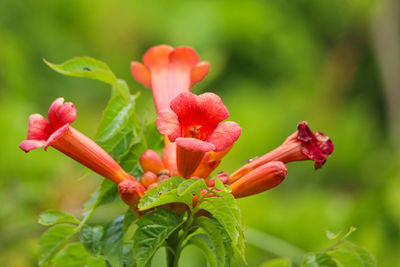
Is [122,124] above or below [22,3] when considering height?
below

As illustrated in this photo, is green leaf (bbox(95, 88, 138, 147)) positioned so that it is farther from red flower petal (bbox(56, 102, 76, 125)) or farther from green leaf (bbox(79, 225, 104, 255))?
green leaf (bbox(79, 225, 104, 255))

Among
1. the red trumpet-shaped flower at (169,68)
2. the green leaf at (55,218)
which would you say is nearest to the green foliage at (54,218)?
the green leaf at (55,218)

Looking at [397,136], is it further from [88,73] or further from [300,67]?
[88,73]

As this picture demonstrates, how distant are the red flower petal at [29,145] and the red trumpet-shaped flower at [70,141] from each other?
0.07 feet

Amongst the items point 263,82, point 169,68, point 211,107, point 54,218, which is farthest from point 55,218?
point 263,82

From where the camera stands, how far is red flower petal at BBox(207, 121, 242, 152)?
1.20m

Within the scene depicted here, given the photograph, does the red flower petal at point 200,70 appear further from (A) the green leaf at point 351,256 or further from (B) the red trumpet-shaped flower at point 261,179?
(A) the green leaf at point 351,256

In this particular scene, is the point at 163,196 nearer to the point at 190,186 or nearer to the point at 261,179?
the point at 190,186

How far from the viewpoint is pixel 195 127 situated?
4.28 ft

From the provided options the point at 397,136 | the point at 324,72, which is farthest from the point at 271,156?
the point at 324,72

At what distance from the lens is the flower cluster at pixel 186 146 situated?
122 centimetres

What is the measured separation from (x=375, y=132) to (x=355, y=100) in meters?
0.46

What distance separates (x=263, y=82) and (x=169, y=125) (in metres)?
4.14

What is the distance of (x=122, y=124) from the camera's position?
136cm
